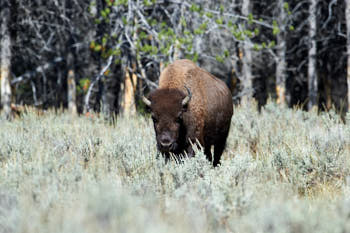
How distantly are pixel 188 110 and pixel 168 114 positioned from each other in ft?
1.70

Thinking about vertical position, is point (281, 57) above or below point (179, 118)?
below

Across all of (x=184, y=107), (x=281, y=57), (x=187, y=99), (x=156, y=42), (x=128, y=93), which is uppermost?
(x=156, y=42)

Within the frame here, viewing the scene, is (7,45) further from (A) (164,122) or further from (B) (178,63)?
(A) (164,122)

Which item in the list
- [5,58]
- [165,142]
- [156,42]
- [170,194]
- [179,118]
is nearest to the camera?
[170,194]

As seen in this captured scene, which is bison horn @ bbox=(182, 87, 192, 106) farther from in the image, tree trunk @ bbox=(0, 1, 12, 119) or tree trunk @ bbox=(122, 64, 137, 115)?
tree trunk @ bbox=(0, 1, 12, 119)

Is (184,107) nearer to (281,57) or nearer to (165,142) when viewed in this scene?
(165,142)

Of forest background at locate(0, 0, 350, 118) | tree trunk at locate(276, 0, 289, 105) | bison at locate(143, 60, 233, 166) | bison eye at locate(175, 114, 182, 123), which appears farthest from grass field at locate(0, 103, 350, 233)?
tree trunk at locate(276, 0, 289, 105)

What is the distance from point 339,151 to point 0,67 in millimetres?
10223

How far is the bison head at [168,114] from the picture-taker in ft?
16.4

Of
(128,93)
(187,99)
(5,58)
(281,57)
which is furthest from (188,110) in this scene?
(281,57)

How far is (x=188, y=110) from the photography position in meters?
5.61

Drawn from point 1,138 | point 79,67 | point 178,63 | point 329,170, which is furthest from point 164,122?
point 79,67

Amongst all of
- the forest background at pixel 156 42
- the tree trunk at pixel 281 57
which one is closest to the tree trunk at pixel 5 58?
the forest background at pixel 156 42

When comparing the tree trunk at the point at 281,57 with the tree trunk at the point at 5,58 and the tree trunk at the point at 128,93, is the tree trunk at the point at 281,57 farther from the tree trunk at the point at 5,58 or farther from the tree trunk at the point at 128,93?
the tree trunk at the point at 5,58
